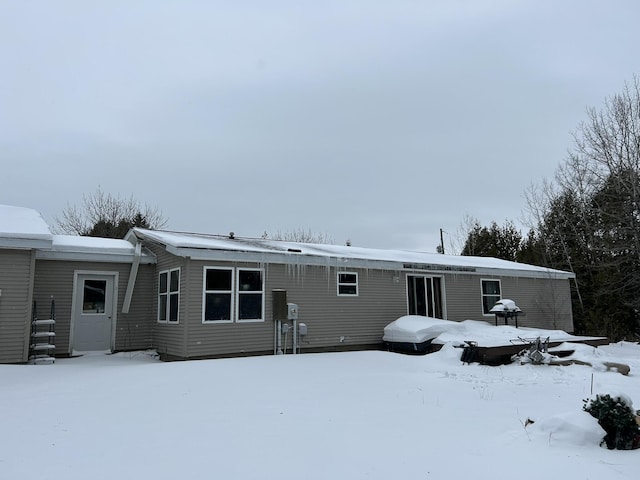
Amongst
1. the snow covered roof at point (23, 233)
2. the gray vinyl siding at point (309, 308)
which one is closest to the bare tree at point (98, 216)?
the gray vinyl siding at point (309, 308)

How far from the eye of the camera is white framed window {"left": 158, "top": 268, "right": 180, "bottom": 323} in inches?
426

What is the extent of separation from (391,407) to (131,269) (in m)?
8.50

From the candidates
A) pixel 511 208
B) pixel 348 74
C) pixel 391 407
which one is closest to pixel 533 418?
pixel 391 407

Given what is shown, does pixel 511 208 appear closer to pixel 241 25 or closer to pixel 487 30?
pixel 487 30

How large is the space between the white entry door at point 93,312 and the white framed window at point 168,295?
124 centimetres

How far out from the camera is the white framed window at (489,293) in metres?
15.6

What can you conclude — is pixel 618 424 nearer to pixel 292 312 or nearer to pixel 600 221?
pixel 292 312

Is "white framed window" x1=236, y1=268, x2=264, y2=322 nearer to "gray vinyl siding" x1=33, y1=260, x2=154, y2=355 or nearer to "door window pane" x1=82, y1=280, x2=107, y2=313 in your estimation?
"gray vinyl siding" x1=33, y1=260, x2=154, y2=355

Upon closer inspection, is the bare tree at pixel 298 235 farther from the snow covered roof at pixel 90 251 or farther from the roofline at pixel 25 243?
the roofline at pixel 25 243

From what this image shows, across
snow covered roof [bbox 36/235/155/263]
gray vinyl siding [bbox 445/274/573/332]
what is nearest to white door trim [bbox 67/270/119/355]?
snow covered roof [bbox 36/235/155/263]

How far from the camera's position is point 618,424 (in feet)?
13.9

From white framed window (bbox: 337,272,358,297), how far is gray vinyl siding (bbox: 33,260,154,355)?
5021 millimetres

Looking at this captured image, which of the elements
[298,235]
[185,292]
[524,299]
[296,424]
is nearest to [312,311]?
[185,292]

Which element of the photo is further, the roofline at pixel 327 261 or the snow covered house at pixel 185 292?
the roofline at pixel 327 261
